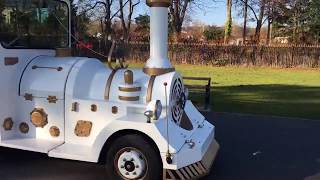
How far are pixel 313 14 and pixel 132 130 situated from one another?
35190mm

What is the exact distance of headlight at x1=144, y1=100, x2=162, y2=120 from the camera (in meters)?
5.42

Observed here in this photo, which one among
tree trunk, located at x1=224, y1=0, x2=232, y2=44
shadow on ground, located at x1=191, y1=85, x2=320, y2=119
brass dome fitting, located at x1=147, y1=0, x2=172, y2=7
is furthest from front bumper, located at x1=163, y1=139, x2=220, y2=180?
tree trunk, located at x1=224, y1=0, x2=232, y2=44

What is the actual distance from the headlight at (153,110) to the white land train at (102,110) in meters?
0.01

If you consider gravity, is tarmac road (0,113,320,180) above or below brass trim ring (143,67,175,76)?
below

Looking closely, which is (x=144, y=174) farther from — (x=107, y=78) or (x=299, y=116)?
(x=299, y=116)

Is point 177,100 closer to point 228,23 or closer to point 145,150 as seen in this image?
point 145,150

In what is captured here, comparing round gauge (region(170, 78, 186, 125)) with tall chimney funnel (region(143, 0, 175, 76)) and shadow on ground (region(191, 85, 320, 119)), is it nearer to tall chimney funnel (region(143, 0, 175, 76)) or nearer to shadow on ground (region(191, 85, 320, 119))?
tall chimney funnel (region(143, 0, 175, 76))

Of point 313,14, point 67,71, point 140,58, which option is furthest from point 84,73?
point 313,14

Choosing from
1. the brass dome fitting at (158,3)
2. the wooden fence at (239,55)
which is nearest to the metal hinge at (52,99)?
the brass dome fitting at (158,3)

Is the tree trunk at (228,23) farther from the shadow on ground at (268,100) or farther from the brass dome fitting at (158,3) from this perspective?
the brass dome fitting at (158,3)

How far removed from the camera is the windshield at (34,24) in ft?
21.1

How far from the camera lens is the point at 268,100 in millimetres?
13758

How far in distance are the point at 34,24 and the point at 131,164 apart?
2526 millimetres

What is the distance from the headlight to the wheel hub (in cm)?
43
